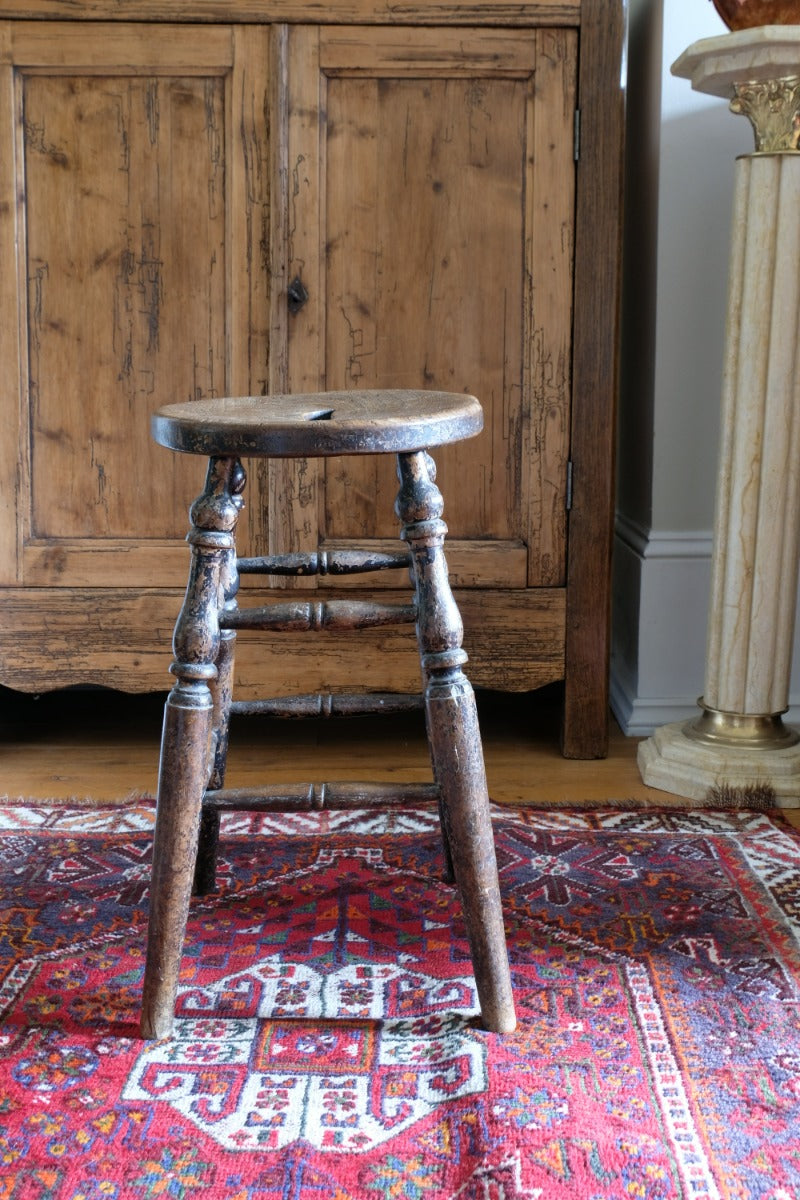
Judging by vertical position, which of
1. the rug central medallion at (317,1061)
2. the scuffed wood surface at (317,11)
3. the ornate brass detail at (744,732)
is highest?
the scuffed wood surface at (317,11)

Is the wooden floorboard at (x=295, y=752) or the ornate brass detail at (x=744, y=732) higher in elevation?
the ornate brass detail at (x=744, y=732)

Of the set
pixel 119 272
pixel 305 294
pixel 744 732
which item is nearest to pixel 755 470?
pixel 744 732

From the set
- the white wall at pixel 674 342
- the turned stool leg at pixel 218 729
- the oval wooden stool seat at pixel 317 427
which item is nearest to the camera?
the oval wooden stool seat at pixel 317 427

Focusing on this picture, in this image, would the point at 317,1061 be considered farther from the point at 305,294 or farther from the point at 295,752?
the point at 305,294

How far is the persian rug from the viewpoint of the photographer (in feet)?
3.18

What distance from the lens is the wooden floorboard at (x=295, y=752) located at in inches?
75.0

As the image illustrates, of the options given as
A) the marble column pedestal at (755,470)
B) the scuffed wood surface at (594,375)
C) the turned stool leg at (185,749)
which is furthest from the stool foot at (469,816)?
the scuffed wood surface at (594,375)

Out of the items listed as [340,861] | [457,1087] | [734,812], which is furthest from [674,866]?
[457,1087]

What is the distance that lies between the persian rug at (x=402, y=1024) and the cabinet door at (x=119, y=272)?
0.52 metres

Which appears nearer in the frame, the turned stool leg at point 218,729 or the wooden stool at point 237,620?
the wooden stool at point 237,620

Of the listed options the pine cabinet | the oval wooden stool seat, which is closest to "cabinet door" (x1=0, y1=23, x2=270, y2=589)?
the pine cabinet

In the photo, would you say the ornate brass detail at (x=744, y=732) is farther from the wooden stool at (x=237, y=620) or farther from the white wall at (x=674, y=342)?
the wooden stool at (x=237, y=620)

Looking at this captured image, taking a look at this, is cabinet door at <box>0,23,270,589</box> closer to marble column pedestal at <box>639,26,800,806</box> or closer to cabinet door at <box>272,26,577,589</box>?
cabinet door at <box>272,26,577,589</box>

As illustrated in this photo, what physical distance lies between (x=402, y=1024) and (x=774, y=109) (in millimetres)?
1376
